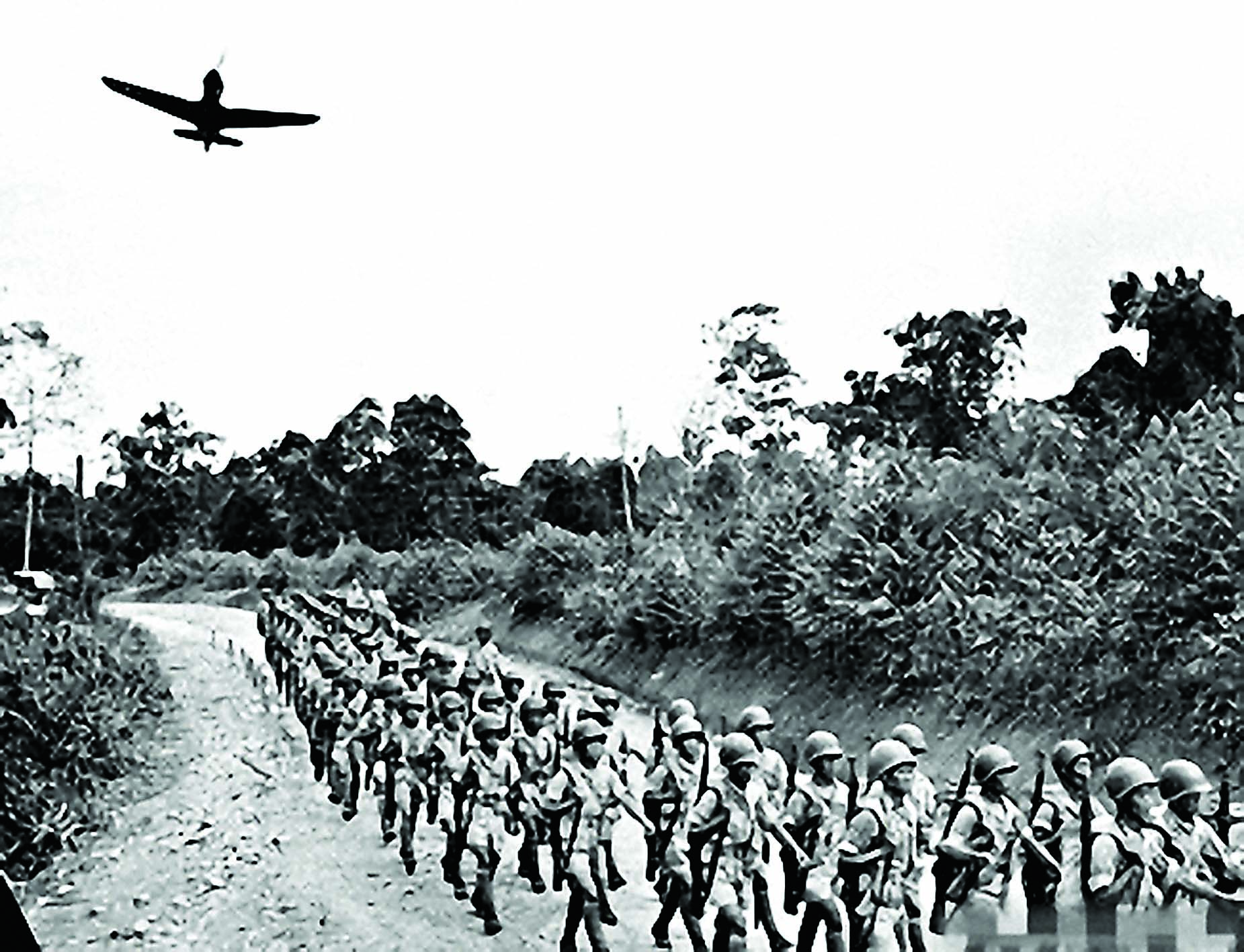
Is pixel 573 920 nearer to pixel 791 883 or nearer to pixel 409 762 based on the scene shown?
pixel 791 883

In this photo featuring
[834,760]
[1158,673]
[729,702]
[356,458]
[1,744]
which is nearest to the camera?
[834,760]

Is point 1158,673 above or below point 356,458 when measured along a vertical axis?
below

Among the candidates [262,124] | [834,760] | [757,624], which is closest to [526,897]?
[834,760]

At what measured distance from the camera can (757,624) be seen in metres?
9.70

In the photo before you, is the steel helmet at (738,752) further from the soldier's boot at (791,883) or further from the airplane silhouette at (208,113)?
the airplane silhouette at (208,113)

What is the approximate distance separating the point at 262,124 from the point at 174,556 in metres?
22.3

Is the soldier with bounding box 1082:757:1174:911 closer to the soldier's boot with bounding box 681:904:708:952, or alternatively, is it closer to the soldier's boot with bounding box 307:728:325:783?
the soldier's boot with bounding box 681:904:708:952

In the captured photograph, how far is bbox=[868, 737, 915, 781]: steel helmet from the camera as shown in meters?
3.37

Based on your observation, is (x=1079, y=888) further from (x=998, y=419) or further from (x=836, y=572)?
(x=998, y=419)

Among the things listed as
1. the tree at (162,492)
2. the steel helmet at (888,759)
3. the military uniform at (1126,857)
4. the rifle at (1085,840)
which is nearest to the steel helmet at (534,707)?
the steel helmet at (888,759)

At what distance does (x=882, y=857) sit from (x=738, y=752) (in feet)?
1.75

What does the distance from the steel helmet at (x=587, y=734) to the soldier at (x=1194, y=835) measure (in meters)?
1.66

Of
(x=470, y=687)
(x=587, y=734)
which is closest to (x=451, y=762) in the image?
(x=470, y=687)

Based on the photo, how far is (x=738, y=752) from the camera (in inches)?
147
